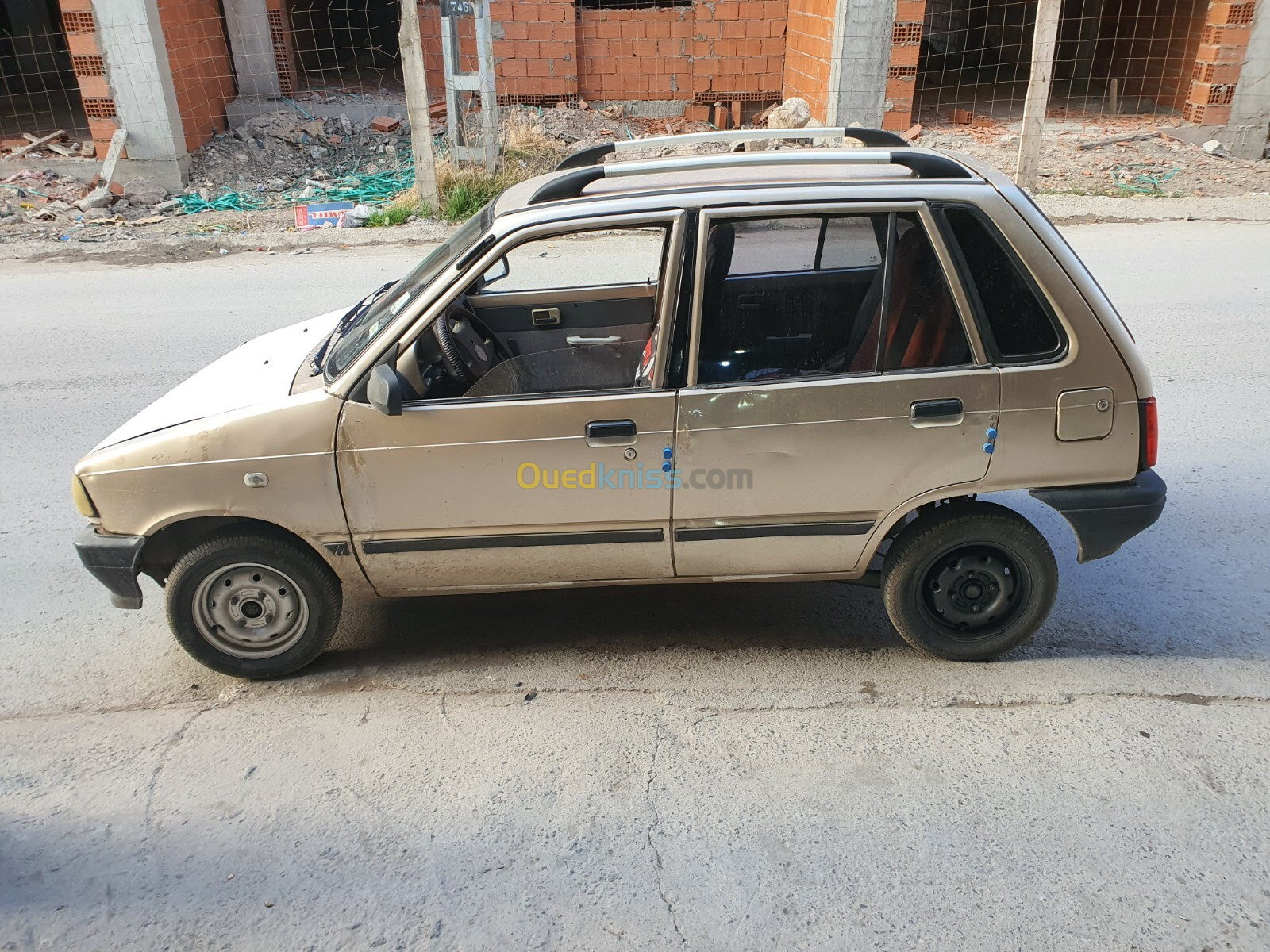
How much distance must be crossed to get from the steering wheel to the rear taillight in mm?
2480

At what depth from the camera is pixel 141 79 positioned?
41.8 feet

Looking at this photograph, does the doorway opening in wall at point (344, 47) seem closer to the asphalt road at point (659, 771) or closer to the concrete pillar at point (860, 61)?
the concrete pillar at point (860, 61)

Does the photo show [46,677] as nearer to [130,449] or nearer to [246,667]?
[246,667]

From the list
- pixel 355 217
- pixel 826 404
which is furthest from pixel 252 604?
pixel 355 217

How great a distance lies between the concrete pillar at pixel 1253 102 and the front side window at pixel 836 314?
13425mm

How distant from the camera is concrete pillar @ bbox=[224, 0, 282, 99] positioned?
15266 millimetres

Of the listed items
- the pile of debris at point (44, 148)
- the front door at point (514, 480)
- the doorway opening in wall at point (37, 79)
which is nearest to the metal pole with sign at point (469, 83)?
the pile of debris at point (44, 148)

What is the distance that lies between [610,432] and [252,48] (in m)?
14.8

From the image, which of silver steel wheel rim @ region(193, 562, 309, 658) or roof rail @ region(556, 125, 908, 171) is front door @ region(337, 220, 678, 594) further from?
roof rail @ region(556, 125, 908, 171)

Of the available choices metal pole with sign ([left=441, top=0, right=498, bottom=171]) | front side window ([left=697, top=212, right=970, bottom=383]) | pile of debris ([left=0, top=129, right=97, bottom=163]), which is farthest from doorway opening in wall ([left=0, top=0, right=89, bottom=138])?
front side window ([left=697, top=212, right=970, bottom=383])

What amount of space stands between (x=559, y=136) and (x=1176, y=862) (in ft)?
44.1

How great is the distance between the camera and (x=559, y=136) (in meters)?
14.6

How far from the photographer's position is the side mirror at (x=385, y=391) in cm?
350

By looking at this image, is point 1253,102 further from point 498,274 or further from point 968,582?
point 498,274
